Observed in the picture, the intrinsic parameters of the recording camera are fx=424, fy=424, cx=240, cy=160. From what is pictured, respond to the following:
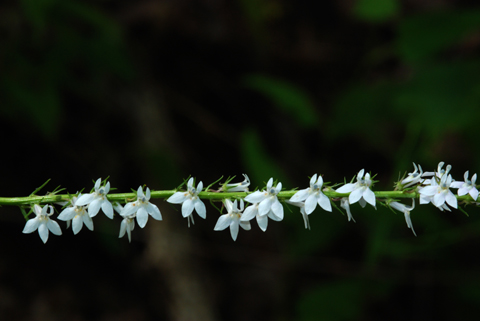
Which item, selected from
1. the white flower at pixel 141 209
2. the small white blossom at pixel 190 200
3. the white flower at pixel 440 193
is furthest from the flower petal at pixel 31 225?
the white flower at pixel 440 193

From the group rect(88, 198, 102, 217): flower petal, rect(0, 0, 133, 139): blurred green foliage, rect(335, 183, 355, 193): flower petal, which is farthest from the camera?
rect(0, 0, 133, 139): blurred green foliage

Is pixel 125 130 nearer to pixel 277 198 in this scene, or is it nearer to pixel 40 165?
pixel 40 165

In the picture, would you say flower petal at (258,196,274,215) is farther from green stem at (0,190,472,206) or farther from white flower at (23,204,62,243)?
white flower at (23,204,62,243)

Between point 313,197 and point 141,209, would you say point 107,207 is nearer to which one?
point 141,209

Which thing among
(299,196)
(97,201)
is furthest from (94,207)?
(299,196)

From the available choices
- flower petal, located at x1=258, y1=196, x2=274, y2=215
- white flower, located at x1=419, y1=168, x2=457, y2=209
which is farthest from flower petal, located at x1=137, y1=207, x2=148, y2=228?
white flower, located at x1=419, y1=168, x2=457, y2=209

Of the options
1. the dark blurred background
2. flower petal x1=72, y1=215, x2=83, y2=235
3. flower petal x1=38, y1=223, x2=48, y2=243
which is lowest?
flower petal x1=38, y1=223, x2=48, y2=243
